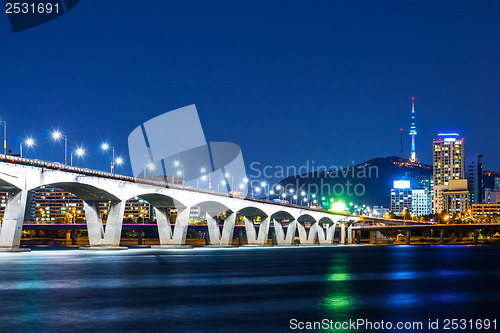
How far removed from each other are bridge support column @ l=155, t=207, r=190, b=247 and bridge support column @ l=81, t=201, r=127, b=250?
19.2 meters

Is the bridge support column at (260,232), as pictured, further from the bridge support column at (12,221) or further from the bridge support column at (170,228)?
the bridge support column at (12,221)

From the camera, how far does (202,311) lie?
91.7 ft

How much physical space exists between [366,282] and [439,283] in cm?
461

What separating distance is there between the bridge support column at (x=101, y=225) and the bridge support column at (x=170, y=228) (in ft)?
63.0

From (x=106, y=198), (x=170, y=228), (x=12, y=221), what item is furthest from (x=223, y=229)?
(x=12, y=221)

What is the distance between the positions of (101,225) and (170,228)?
73.4 feet

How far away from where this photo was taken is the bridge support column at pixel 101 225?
108188 millimetres

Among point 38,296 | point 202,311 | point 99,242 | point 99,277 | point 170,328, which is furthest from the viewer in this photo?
point 99,242

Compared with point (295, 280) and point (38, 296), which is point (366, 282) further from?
point (38, 296)

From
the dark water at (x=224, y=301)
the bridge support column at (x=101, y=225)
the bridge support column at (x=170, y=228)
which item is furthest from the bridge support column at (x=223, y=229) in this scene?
the dark water at (x=224, y=301)

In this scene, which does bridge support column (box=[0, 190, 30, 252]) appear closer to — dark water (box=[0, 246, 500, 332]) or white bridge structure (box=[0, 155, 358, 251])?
white bridge structure (box=[0, 155, 358, 251])

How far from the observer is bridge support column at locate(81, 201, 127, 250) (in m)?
108

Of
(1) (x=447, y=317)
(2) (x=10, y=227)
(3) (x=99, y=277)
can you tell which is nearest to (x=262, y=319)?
(1) (x=447, y=317)

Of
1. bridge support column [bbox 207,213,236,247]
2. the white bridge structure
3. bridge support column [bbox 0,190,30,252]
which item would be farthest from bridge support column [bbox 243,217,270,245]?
bridge support column [bbox 0,190,30,252]
